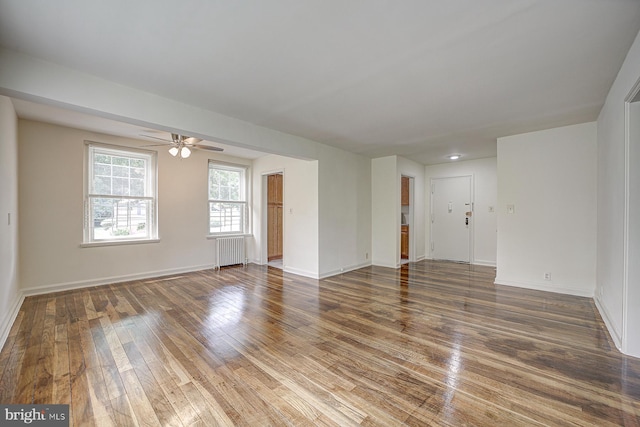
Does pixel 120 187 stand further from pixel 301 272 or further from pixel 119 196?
pixel 301 272

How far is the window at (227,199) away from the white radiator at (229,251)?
266 millimetres

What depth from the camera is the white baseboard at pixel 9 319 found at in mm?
2564

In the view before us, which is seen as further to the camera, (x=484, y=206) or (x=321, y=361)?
(x=484, y=206)

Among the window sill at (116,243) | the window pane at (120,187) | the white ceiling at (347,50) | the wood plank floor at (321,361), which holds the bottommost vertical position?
the wood plank floor at (321,361)

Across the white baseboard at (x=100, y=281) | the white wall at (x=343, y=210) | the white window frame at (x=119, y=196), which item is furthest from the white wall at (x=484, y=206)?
the white window frame at (x=119, y=196)

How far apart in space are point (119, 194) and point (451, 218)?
6978 millimetres

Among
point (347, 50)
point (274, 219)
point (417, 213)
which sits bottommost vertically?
point (274, 219)

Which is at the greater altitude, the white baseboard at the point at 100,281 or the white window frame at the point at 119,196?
the white window frame at the point at 119,196

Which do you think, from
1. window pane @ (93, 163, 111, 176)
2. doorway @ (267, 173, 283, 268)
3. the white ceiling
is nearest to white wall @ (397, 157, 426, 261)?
the white ceiling

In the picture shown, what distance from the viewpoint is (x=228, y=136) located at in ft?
11.8

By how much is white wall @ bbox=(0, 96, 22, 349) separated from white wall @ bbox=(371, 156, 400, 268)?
5.61 m

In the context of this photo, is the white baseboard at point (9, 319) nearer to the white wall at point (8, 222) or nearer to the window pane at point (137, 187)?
the white wall at point (8, 222)

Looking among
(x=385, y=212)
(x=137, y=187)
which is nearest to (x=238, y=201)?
(x=137, y=187)

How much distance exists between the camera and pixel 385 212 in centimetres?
603
